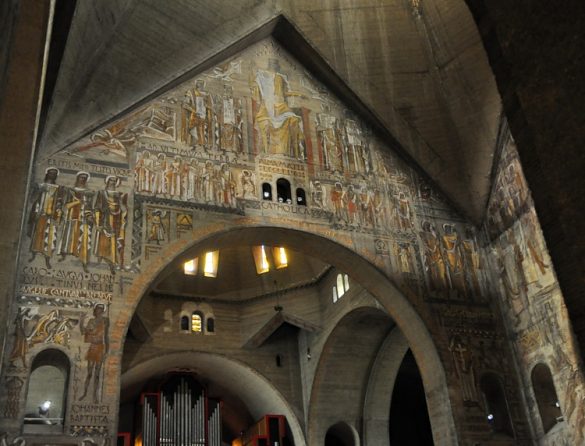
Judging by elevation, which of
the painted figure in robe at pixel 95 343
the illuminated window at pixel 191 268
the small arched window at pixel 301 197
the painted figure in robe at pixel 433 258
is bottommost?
the painted figure in robe at pixel 95 343

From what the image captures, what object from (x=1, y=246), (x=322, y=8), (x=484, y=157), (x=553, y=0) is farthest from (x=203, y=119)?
(x=553, y=0)

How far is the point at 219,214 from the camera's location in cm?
1244

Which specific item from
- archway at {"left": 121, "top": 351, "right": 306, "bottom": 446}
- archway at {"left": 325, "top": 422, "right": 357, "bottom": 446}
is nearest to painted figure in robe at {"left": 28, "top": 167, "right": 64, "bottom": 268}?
archway at {"left": 121, "top": 351, "right": 306, "bottom": 446}

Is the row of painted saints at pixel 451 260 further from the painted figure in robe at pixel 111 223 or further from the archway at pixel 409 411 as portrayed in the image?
the archway at pixel 409 411

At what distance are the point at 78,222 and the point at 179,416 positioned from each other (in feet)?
31.5

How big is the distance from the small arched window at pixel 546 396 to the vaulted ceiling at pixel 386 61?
3.67 meters

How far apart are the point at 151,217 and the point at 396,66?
682 centimetres

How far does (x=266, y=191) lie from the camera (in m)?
13.2

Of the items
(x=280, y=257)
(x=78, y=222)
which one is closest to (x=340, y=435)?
(x=280, y=257)

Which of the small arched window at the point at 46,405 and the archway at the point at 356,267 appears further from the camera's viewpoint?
the archway at the point at 356,267

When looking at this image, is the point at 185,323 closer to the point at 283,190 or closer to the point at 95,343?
the point at 283,190

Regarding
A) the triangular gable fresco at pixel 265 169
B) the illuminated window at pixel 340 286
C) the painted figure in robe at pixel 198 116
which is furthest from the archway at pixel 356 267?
the illuminated window at pixel 340 286

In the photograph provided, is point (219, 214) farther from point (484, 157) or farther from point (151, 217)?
point (484, 157)

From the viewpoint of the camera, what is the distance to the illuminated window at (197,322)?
1830cm
